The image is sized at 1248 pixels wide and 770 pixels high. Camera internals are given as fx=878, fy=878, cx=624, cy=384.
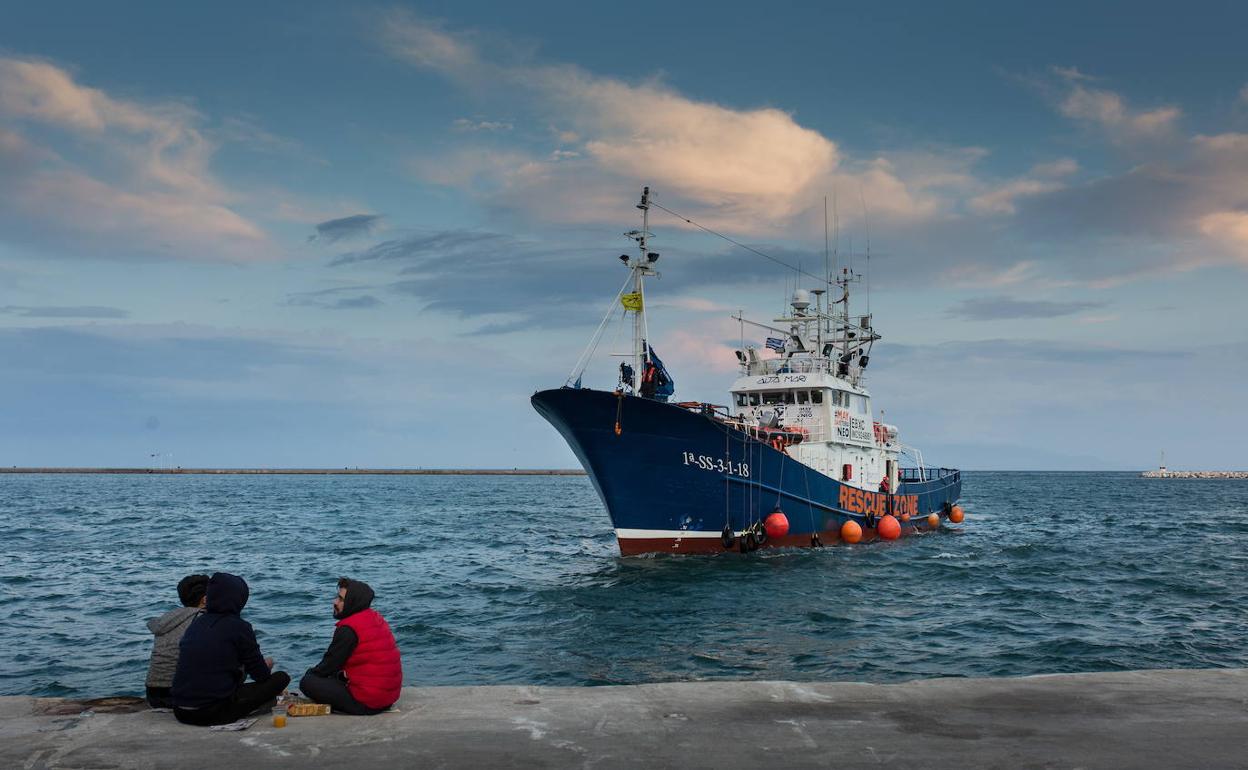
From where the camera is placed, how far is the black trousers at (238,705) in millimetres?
6570

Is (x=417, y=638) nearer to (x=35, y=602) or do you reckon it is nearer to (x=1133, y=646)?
(x=35, y=602)

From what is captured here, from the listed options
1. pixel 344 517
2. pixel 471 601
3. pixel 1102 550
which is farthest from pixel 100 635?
pixel 344 517

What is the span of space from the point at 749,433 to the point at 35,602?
18.5 meters

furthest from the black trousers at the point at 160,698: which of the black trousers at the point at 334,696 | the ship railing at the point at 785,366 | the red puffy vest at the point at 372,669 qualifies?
the ship railing at the point at 785,366

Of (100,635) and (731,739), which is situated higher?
(731,739)

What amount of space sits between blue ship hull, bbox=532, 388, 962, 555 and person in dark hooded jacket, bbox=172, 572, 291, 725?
54.8 ft

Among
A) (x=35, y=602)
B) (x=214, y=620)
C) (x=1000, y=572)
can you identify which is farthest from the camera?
(x=1000, y=572)

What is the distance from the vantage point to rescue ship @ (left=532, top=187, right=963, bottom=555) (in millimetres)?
24266

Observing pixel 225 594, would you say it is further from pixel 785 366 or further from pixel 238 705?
pixel 785 366

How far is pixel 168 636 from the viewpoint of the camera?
24.8 feet

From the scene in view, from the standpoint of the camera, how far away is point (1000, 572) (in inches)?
996

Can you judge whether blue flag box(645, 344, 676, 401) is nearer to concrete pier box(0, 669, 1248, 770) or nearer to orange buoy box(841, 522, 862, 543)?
orange buoy box(841, 522, 862, 543)

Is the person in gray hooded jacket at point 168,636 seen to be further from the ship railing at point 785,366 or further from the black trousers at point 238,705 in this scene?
the ship railing at point 785,366

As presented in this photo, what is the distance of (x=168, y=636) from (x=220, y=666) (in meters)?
1.26
